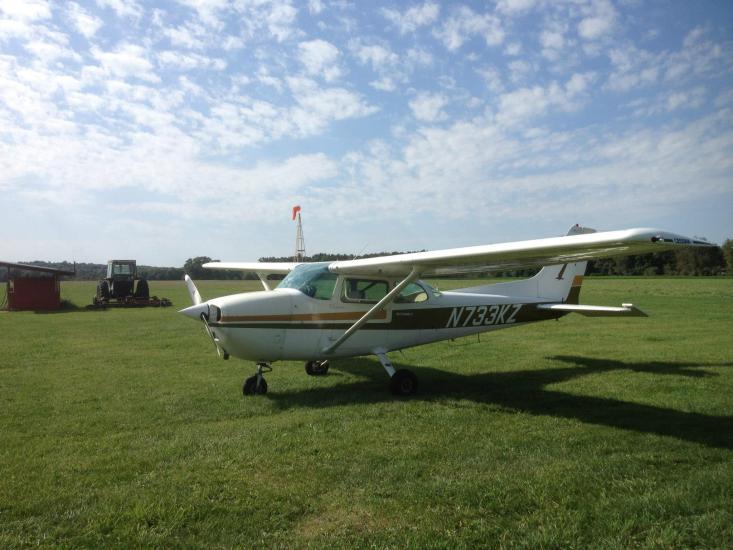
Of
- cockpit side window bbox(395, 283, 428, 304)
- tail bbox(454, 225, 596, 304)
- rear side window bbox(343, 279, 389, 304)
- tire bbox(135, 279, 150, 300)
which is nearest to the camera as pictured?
rear side window bbox(343, 279, 389, 304)

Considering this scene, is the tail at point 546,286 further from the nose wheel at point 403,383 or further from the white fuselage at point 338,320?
the nose wheel at point 403,383

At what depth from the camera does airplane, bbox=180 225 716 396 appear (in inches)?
277

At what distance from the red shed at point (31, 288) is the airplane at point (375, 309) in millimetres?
20439

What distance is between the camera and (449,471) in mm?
4520

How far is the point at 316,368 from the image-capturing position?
30.4 feet

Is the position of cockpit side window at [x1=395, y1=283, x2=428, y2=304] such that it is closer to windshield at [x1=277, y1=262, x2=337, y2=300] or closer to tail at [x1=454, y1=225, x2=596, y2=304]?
windshield at [x1=277, y1=262, x2=337, y2=300]

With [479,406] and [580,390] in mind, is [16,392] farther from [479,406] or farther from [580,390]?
[580,390]

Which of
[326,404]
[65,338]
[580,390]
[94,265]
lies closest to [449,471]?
[326,404]

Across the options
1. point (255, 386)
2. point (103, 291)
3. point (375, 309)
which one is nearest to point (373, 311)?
point (375, 309)

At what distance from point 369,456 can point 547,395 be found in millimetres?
3709

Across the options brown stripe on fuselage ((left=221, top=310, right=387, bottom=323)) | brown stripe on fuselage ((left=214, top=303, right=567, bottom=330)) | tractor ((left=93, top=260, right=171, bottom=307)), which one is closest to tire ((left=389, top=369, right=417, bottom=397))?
brown stripe on fuselage ((left=214, top=303, right=567, bottom=330))

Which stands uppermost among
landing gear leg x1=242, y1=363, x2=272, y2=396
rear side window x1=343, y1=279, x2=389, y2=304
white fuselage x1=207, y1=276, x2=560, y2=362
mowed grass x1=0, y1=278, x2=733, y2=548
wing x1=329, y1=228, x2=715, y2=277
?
wing x1=329, y1=228, x2=715, y2=277

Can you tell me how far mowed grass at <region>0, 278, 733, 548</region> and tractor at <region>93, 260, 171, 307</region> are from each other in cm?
1762

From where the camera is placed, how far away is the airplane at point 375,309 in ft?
23.1
